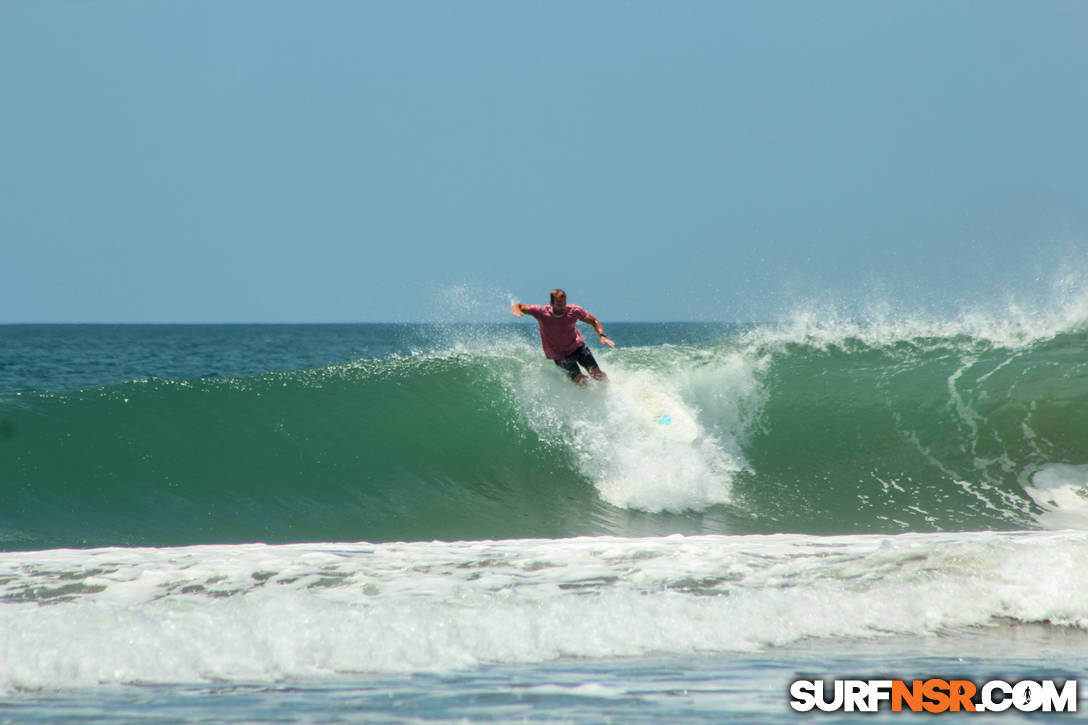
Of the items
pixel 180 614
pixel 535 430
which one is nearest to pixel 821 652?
pixel 180 614

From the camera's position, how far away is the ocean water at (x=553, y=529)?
13.4 ft

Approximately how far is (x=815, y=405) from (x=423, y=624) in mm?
7830

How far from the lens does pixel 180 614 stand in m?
4.71

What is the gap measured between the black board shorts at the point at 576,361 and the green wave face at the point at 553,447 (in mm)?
319

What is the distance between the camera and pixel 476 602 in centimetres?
506

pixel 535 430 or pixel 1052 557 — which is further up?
pixel 535 430

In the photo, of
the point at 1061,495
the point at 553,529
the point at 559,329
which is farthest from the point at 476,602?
the point at 1061,495

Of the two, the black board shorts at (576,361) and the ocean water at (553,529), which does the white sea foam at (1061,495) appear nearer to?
the ocean water at (553,529)

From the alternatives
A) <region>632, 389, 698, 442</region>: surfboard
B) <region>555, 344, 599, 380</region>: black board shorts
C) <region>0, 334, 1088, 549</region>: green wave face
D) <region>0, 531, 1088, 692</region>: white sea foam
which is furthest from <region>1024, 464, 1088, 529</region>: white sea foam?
<region>555, 344, 599, 380</region>: black board shorts

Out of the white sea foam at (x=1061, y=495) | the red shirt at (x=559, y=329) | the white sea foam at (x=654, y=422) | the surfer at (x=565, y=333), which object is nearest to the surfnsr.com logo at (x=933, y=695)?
the white sea foam at (x=654, y=422)

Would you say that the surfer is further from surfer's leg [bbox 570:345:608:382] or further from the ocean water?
the ocean water

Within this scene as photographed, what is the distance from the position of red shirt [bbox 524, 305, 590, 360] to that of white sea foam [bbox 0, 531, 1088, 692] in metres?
3.47

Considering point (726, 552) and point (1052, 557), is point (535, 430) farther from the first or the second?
point (1052, 557)

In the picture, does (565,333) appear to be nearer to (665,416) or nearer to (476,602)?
(665,416)
